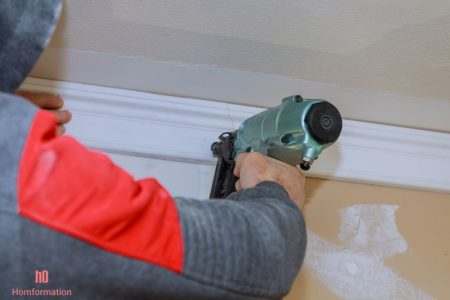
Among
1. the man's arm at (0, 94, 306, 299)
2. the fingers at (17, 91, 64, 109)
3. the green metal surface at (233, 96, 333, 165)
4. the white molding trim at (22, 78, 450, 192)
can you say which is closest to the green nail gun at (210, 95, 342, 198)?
the green metal surface at (233, 96, 333, 165)

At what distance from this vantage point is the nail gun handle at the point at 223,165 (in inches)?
34.3

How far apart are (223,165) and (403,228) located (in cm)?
41

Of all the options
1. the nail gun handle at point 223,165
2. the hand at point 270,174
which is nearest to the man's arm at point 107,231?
the hand at point 270,174

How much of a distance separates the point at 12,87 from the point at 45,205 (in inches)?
7.5

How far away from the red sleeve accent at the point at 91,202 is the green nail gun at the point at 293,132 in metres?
0.30

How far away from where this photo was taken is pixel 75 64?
0.80m

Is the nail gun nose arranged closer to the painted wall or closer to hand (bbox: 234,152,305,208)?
hand (bbox: 234,152,305,208)

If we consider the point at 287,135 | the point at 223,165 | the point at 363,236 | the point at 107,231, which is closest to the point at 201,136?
the point at 223,165

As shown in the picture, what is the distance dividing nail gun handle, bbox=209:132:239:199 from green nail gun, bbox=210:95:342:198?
13mm

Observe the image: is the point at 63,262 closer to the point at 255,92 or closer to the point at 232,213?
the point at 232,213

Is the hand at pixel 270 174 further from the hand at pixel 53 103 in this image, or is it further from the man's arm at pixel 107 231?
the hand at pixel 53 103

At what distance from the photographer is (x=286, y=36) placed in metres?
0.71

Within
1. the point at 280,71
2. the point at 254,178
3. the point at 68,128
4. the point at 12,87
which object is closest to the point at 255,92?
the point at 280,71

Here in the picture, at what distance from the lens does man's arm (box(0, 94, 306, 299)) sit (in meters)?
0.40
